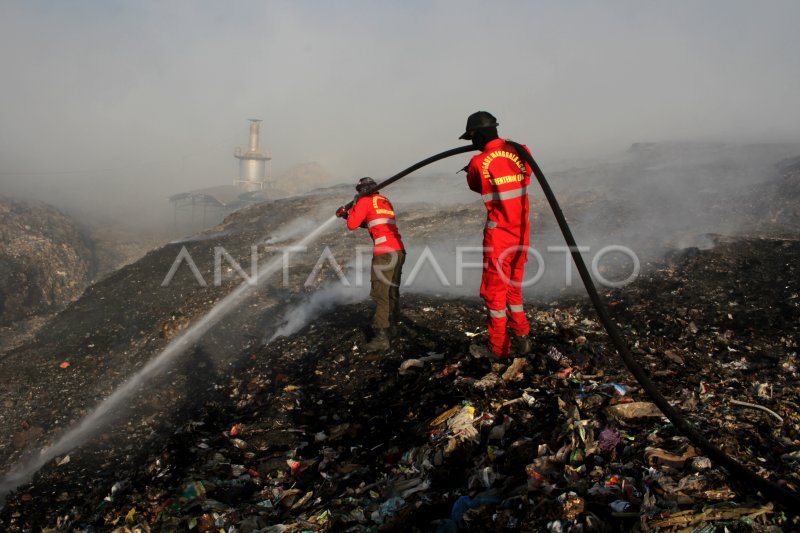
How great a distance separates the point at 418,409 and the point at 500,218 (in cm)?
166

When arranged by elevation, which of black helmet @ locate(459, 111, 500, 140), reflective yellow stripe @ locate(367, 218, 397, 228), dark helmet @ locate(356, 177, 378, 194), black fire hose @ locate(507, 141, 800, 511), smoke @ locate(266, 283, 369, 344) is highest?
black helmet @ locate(459, 111, 500, 140)

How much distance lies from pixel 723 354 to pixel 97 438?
5.79 meters

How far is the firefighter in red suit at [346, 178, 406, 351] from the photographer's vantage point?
5316mm

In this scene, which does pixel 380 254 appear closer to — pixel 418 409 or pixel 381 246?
pixel 381 246

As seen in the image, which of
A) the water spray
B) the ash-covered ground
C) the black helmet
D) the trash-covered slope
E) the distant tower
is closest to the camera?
the ash-covered ground

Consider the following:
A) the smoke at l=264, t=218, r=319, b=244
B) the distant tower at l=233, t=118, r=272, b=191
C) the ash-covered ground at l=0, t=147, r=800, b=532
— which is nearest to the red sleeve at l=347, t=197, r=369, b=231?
the ash-covered ground at l=0, t=147, r=800, b=532

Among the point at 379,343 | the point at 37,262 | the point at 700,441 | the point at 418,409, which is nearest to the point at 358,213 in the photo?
the point at 379,343

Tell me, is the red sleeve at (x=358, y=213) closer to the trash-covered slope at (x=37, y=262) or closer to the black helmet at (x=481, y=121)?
the black helmet at (x=481, y=121)

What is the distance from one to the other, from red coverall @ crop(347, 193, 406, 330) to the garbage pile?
0.44 meters

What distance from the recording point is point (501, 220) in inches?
157

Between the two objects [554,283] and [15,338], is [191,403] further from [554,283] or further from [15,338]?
[15,338]

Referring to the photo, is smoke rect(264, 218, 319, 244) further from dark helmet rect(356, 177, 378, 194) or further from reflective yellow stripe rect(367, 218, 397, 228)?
reflective yellow stripe rect(367, 218, 397, 228)

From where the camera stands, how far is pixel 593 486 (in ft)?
8.20

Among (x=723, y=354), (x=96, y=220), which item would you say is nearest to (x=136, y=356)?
(x=723, y=354)
